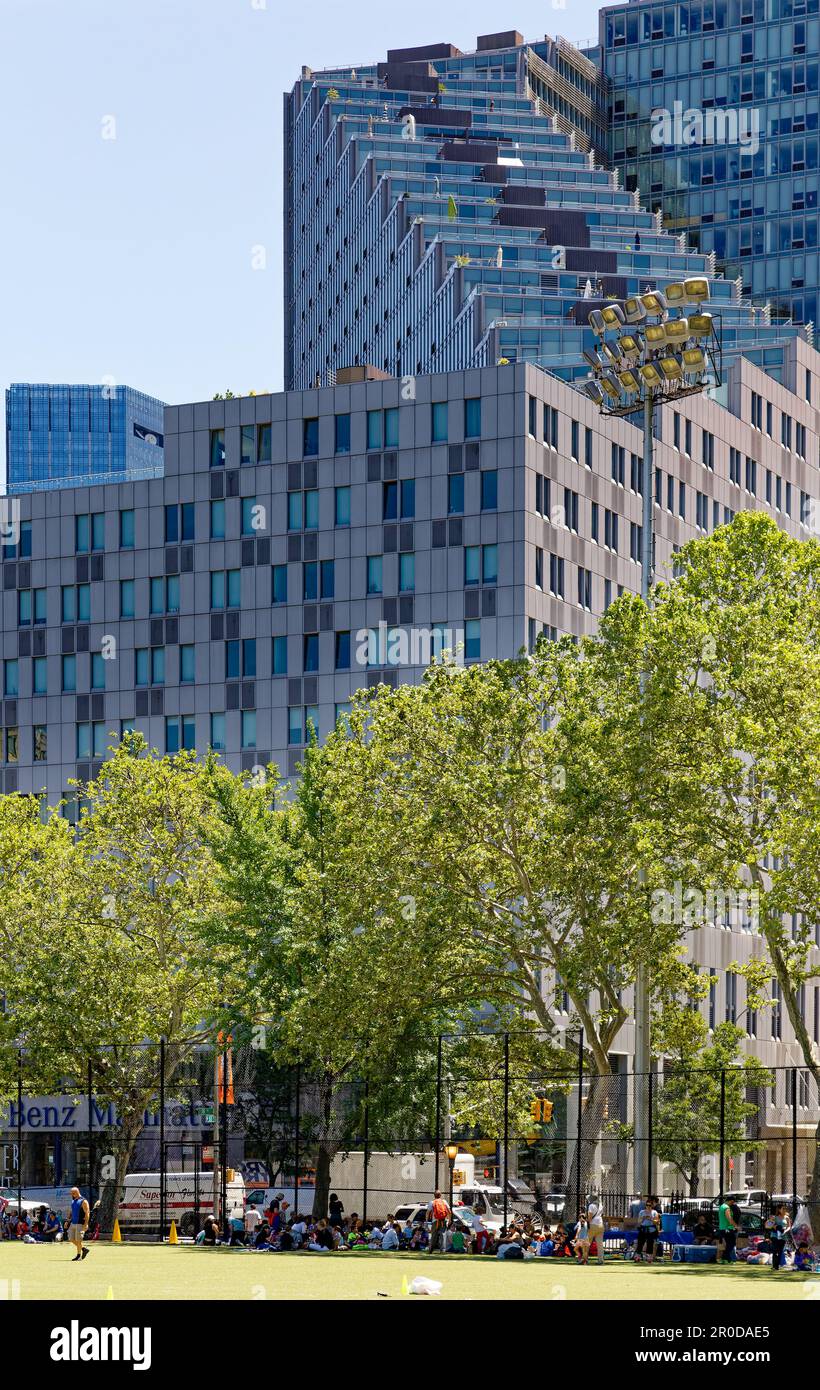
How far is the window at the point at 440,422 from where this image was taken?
106m

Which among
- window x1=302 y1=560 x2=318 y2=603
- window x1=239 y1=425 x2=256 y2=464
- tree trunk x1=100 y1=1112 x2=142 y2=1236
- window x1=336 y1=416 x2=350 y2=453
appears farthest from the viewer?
window x1=239 y1=425 x2=256 y2=464

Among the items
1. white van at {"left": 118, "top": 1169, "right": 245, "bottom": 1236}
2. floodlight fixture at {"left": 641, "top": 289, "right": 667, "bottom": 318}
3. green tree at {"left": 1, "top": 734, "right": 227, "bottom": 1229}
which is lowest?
white van at {"left": 118, "top": 1169, "right": 245, "bottom": 1236}

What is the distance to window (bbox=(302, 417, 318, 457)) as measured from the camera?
110000mm

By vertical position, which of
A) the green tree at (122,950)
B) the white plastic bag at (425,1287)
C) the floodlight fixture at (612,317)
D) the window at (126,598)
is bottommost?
the white plastic bag at (425,1287)

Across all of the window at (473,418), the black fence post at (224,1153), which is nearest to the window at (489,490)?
the window at (473,418)

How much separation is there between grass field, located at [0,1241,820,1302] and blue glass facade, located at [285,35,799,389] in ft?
332

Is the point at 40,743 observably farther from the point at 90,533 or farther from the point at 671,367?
the point at 671,367

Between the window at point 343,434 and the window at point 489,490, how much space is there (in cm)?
874

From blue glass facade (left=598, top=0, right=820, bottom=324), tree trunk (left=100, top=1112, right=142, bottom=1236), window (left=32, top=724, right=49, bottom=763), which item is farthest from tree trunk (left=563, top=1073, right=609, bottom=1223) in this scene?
blue glass facade (left=598, top=0, right=820, bottom=324)

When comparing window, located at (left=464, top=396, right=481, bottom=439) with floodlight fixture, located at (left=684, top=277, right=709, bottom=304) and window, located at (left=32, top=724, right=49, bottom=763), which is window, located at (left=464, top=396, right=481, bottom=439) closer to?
window, located at (left=32, top=724, right=49, bottom=763)

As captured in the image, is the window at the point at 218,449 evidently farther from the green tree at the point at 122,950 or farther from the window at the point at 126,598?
the green tree at the point at 122,950

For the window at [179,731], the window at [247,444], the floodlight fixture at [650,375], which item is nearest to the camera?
the floodlight fixture at [650,375]
